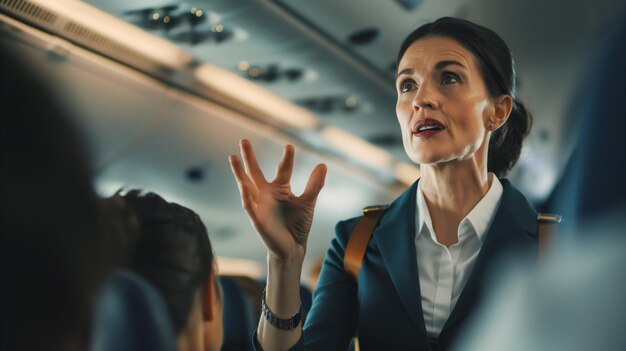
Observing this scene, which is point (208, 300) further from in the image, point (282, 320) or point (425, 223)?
point (425, 223)

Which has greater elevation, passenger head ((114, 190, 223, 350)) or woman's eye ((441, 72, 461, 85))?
woman's eye ((441, 72, 461, 85))

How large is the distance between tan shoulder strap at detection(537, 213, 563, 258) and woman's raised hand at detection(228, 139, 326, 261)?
575mm

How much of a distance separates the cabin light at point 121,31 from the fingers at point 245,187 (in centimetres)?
297

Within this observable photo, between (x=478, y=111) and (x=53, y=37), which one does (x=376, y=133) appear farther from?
(x=478, y=111)

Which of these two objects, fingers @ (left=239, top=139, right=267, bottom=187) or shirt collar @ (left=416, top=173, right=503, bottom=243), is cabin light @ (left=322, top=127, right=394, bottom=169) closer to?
shirt collar @ (left=416, top=173, right=503, bottom=243)

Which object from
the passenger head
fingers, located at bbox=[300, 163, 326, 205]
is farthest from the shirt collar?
the passenger head

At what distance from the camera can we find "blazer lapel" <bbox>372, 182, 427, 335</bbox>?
1690mm

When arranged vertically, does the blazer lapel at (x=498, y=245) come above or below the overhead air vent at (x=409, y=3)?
Result: below

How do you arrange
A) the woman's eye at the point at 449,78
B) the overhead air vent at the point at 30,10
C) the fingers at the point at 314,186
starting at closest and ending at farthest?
the fingers at the point at 314,186, the woman's eye at the point at 449,78, the overhead air vent at the point at 30,10

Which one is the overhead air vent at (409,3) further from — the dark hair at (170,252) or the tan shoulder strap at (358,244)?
the dark hair at (170,252)

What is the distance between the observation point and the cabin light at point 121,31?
4.21 metres

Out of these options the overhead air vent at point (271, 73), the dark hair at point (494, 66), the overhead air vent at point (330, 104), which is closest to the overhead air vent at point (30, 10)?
the overhead air vent at point (271, 73)

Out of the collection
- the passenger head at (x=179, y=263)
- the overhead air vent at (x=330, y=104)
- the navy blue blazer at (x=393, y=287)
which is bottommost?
the passenger head at (x=179, y=263)

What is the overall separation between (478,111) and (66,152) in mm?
1356
